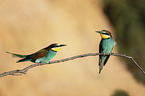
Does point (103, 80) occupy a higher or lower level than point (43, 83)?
lower

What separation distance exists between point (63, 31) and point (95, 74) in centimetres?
85

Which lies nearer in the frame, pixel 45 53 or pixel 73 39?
pixel 45 53

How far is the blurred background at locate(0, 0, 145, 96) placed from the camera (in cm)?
379

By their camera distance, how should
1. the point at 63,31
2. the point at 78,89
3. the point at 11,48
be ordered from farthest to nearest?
the point at 63,31, the point at 78,89, the point at 11,48

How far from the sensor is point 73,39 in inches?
179

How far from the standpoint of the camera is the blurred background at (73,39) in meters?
3.79

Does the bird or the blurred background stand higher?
the bird

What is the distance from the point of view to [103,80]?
4.50 m

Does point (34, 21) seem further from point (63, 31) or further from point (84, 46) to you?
point (84, 46)

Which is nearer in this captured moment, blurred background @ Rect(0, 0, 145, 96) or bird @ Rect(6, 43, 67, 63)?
bird @ Rect(6, 43, 67, 63)

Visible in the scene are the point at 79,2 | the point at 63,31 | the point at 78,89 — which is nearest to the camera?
the point at 78,89

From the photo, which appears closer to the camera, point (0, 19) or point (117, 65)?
point (0, 19)

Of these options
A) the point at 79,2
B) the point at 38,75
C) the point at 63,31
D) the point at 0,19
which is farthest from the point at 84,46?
the point at 0,19

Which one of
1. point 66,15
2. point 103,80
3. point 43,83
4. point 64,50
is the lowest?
point 103,80
